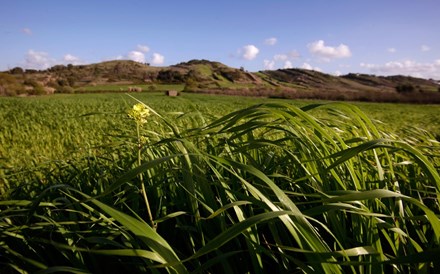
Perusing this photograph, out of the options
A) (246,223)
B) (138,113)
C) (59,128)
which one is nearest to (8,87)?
(59,128)

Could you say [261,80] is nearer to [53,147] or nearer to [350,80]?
[350,80]

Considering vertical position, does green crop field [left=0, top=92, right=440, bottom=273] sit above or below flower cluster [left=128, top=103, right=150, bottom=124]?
below

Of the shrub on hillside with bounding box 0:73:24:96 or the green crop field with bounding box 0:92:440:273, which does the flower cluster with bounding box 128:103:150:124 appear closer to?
the green crop field with bounding box 0:92:440:273

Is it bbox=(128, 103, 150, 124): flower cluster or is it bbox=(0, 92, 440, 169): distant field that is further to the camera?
bbox=(0, 92, 440, 169): distant field

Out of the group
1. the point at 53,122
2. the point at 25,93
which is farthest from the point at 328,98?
the point at 25,93

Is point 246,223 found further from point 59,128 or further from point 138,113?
point 59,128

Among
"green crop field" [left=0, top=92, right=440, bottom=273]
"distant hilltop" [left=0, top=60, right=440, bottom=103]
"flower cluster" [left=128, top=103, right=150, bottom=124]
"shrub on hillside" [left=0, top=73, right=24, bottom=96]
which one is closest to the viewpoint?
"green crop field" [left=0, top=92, right=440, bottom=273]

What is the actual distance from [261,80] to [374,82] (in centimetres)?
3735

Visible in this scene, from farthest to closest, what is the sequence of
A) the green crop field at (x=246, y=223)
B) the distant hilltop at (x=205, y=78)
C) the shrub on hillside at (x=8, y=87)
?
the distant hilltop at (x=205, y=78), the shrub on hillside at (x=8, y=87), the green crop field at (x=246, y=223)

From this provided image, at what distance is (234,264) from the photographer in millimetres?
1014

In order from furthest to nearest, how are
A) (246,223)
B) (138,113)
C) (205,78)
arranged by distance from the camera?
(205,78) < (138,113) < (246,223)

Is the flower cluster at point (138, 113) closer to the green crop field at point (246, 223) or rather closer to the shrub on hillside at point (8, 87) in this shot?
the green crop field at point (246, 223)

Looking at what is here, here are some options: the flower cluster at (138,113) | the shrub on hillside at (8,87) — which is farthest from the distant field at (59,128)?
the shrub on hillside at (8,87)

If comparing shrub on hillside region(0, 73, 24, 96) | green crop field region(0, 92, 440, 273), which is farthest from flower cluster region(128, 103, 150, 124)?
shrub on hillside region(0, 73, 24, 96)
